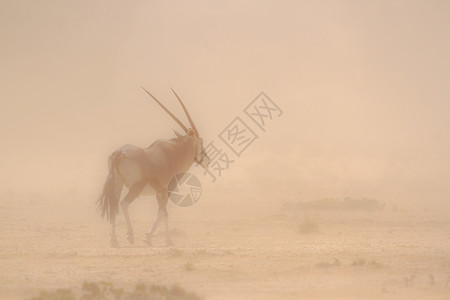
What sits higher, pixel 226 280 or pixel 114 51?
pixel 226 280

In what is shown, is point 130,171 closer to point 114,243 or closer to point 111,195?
point 111,195

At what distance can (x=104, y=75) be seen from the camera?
6569cm

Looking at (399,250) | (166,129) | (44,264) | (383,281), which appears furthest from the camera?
(166,129)

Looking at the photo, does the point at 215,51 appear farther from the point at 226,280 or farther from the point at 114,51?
the point at 226,280

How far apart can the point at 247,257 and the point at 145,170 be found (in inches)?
103

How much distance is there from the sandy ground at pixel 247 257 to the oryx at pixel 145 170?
86 centimetres

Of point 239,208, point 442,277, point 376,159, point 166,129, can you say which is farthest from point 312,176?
point 442,277

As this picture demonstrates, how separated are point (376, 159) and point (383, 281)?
128 ft

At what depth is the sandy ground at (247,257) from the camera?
8.03m

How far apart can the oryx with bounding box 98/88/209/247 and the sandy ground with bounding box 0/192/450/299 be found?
2.82 ft

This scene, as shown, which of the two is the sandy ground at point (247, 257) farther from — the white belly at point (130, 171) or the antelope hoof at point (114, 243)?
the white belly at point (130, 171)

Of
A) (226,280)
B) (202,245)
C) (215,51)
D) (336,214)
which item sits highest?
(226,280)

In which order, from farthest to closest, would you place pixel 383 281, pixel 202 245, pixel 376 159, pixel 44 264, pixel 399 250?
pixel 376 159 < pixel 202 245 < pixel 399 250 < pixel 44 264 < pixel 383 281
